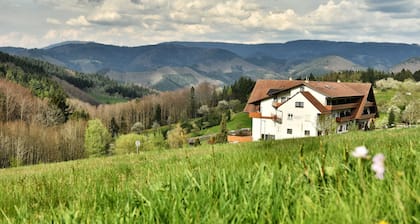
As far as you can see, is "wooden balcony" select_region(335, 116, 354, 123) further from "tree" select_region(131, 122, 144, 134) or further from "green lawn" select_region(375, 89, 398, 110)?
"tree" select_region(131, 122, 144, 134)

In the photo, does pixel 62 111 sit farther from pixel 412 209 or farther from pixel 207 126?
pixel 412 209

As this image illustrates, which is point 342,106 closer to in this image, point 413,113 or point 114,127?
point 413,113

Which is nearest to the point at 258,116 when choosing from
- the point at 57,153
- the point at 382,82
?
the point at 57,153

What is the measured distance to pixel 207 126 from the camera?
162 metres

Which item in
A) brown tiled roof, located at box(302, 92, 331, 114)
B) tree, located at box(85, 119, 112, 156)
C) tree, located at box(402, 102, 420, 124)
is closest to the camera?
brown tiled roof, located at box(302, 92, 331, 114)

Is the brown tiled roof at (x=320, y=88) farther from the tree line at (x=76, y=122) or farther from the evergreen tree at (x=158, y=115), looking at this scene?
the evergreen tree at (x=158, y=115)

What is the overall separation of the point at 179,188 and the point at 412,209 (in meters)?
1.53

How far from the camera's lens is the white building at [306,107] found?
6731cm

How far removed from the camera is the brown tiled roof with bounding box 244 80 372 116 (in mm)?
67938

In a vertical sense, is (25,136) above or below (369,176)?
below

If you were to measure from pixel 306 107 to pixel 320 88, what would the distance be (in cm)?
384

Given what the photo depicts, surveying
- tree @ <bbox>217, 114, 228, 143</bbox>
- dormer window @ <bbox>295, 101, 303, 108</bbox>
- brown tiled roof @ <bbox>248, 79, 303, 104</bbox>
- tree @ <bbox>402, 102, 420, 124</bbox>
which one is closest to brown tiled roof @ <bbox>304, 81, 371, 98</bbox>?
dormer window @ <bbox>295, 101, 303, 108</bbox>

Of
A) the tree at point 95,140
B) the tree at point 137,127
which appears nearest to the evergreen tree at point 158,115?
the tree at point 137,127

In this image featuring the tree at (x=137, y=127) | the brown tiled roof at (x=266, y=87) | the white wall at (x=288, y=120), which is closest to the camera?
the white wall at (x=288, y=120)
